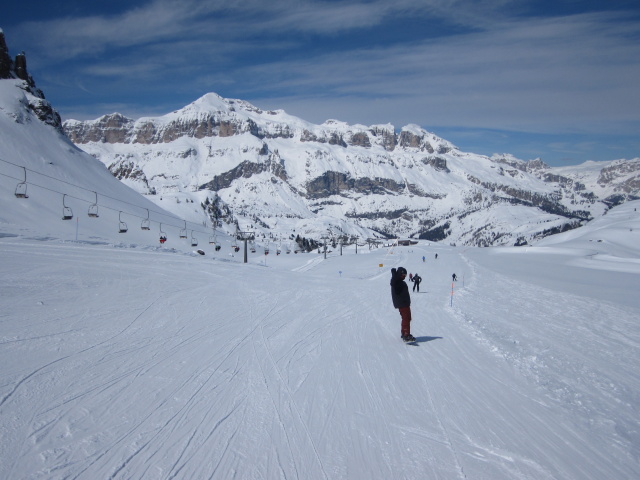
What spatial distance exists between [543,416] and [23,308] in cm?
1324

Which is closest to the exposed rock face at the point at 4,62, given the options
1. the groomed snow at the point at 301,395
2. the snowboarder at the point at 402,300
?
the groomed snow at the point at 301,395

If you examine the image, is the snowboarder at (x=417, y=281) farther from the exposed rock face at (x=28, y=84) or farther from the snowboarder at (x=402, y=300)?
the exposed rock face at (x=28, y=84)

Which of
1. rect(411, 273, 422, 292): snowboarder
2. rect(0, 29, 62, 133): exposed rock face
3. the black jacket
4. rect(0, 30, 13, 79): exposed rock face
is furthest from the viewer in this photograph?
rect(0, 30, 13, 79): exposed rock face

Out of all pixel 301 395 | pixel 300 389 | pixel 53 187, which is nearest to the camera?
pixel 301 395

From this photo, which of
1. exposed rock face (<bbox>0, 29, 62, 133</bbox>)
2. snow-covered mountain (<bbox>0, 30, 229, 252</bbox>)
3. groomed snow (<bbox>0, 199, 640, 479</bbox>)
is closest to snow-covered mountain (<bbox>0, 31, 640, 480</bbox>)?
groomed snow (<bbox>0, 199, 640, 479</bbox>)

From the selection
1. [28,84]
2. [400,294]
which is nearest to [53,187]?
[28,84]

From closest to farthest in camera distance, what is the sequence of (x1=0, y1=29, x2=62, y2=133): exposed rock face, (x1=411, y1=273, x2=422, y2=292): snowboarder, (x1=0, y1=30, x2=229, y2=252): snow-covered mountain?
(x1=411, y1=273, x2=422, y2=292): snowboarder → (x1=0, y1=30, x2=229, y2=252): snow-covered mountain → (x1=0, y1=29, x2=62, y2=133): exposed rock face

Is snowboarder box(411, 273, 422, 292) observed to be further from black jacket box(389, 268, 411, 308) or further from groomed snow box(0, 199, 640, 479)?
black jacket box(389, 268, 411, 308)

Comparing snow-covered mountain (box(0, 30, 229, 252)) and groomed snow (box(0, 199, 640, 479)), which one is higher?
snow-covered mountain (box(0, 30, 229, 252))

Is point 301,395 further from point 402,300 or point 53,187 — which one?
point 53,187

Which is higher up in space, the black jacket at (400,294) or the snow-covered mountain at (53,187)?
the snow-covered mountain at (53,187)

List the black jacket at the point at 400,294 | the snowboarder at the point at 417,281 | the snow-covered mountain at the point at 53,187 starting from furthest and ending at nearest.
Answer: the snow-covered mountain at the point at 53,187, the snowboarder at the point at 417,281, the black jacket at the point at 400,294

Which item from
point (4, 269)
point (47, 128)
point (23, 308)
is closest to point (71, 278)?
point (4, 269)

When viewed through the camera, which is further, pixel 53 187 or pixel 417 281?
pixel 53 187
